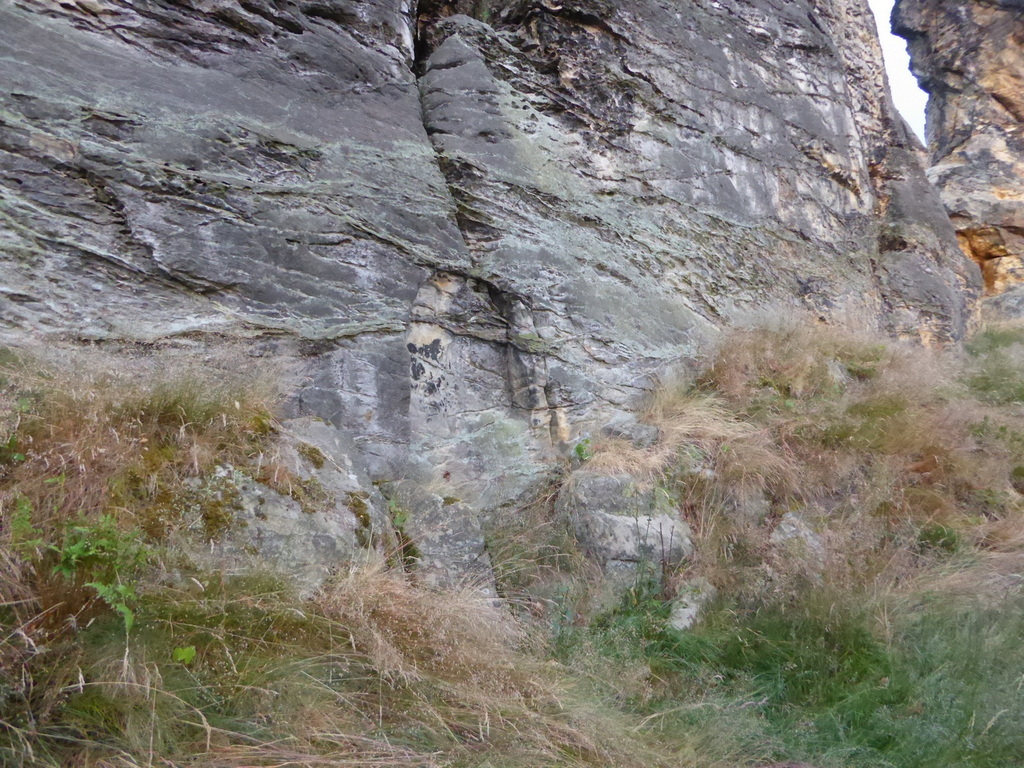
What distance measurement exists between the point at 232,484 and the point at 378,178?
8.78 ft

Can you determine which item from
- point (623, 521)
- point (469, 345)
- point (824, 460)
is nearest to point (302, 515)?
point (623, 521)

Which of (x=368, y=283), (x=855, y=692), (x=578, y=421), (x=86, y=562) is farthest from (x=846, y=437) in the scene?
(x=86, y=562)

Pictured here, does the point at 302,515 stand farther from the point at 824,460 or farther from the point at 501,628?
the point at 824,460

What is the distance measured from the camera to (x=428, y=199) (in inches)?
210

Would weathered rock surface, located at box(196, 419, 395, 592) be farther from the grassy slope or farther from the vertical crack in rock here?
the vertical crack in rock

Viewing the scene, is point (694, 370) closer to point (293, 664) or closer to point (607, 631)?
point (607, 631)

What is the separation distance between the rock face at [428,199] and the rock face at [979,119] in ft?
22.4

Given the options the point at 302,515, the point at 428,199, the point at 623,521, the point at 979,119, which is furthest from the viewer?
the point at 979,119

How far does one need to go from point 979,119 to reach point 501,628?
15.6 m

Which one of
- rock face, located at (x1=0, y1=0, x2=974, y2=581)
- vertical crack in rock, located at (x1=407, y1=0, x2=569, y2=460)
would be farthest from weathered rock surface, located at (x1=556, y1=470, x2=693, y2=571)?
vertical crack in rock, located at (x1=407, y1=0, x2=569, y2=460)

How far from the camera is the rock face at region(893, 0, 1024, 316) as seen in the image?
13.4 m

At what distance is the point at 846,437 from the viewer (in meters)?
5.61

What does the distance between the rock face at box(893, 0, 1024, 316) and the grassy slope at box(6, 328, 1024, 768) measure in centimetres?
1016

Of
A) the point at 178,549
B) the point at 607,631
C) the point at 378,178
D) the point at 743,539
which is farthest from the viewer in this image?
the point at 378,178
